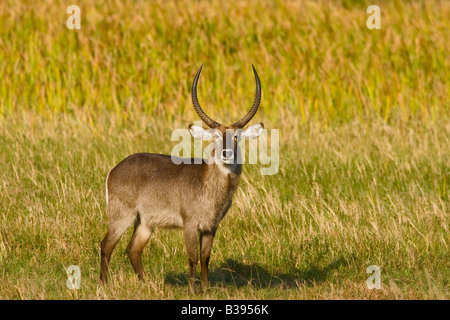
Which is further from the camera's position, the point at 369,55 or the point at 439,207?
the point at 369,55

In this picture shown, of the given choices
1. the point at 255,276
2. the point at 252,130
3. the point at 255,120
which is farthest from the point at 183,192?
the point at 255,120

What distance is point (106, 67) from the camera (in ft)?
43.4

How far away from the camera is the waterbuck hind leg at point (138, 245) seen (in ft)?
22.7

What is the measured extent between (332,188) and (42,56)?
6660mm

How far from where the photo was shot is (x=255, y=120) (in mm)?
11578

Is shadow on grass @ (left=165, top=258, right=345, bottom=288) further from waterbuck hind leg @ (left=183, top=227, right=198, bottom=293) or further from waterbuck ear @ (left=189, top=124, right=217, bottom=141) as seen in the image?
waterbuck ear @ (left=189, top=124, right=217, bottom=141)

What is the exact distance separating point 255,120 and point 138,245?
5.01 meters

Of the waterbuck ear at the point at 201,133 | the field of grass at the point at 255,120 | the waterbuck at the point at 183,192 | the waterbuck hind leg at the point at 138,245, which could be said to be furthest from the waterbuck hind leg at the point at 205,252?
the waterbuck ear at the point at 201,133

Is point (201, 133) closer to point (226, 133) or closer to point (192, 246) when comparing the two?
point (226, 133)

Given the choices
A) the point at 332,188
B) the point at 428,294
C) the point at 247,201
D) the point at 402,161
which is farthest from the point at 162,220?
the point at 402,161

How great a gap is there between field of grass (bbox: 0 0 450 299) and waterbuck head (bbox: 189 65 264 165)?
1123mm

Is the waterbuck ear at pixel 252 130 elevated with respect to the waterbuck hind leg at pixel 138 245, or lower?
elevated

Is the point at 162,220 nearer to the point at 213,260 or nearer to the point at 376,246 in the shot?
the point at 213,260

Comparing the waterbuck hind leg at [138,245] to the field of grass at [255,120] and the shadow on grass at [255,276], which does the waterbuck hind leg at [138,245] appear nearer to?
the field of grass at [255,120]
